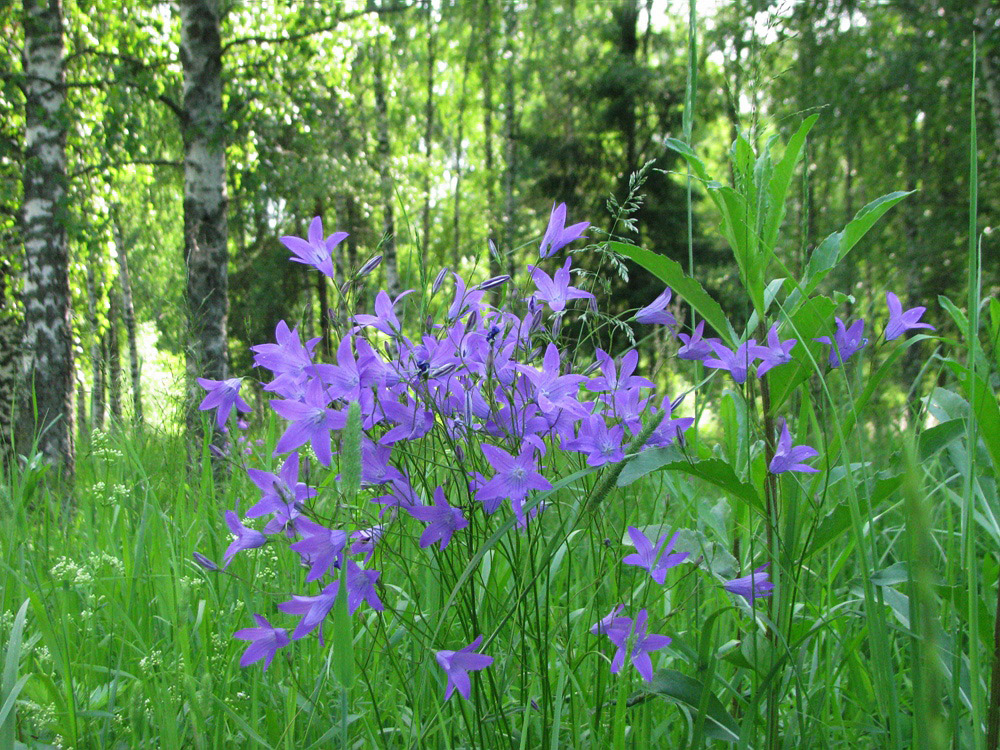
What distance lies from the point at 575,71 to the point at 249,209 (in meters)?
8.20

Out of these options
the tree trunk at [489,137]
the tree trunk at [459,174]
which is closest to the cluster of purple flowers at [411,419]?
the tree trunk at [489,137]

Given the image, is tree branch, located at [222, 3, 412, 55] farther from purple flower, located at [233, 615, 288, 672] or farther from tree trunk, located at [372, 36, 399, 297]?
purple flower, located at [233, 615, 288, 672]

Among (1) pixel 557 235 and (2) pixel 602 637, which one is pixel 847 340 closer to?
(1) pixel 557 235

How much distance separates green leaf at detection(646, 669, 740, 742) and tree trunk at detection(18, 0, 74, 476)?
6.39 m

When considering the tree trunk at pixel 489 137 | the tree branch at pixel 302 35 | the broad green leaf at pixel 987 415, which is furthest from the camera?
the tree trunk at pixel 489 137

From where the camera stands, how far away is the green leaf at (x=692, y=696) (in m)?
1.15

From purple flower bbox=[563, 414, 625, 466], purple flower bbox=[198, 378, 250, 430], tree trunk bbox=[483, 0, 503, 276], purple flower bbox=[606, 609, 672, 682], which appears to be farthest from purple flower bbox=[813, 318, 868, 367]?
tree trunk bbox=[483, 0, 503, 276]

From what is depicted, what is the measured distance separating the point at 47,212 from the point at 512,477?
730 cm

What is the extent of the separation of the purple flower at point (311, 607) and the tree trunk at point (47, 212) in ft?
20.1

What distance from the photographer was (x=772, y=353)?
114cm

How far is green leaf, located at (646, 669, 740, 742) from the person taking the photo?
1.15 metres

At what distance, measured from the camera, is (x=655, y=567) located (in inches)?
46.5

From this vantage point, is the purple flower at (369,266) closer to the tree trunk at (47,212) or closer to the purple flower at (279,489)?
the purple flower at (279,489)

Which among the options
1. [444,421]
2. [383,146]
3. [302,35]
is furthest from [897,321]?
Answer: [383,146]
